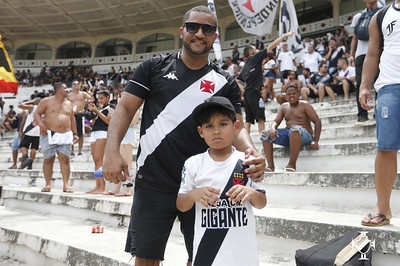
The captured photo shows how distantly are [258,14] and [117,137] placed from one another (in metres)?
8.08

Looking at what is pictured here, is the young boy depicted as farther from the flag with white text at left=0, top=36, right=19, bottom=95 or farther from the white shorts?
the flag with white text at left=0, top=36, right=19, bottom=95

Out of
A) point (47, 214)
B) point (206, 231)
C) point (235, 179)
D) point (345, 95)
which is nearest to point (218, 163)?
point (235, 179)

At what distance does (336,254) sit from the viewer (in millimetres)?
2004

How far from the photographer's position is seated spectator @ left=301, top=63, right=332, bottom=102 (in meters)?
8.06

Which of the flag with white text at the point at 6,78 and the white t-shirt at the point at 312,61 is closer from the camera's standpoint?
the flag with white text at the point at 6,78

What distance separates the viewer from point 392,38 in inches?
102

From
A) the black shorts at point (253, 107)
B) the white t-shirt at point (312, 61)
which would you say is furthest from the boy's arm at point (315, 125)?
the white t-shirt at point (312, 61)

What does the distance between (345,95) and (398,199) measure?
5.24 m

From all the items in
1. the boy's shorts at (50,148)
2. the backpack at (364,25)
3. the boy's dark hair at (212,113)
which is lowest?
the boy's shorts at (50,148)

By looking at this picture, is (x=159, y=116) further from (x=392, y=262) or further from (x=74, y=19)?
(x=74, y=19)

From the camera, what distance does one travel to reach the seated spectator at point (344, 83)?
757cm

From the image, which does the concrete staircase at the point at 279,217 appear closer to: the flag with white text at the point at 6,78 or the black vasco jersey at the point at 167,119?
the black vasco jersey at the point at 167,119

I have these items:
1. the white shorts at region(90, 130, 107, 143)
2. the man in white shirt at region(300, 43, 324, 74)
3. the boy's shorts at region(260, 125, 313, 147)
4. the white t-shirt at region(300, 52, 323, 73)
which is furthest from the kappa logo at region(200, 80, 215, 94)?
the white t-shirt at region(300, 52, 323, 73)

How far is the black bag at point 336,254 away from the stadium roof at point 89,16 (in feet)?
67.7
